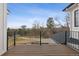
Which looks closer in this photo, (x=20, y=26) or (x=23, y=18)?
(x=20, y=26)

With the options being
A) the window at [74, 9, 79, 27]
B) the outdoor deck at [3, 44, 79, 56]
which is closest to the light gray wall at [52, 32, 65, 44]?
the window at [74, 9, 79, 27]

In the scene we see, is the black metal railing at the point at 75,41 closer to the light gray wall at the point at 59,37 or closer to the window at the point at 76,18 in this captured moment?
the window at the point at 76,18

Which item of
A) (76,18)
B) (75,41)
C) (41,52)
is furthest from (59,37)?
(41,52)

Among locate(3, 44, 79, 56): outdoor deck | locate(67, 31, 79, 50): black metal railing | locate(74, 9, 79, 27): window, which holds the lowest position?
locate(3, 44, 79, 56): outdoor deck

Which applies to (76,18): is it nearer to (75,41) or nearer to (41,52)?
(75,41)

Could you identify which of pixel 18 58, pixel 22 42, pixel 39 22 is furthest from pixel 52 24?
pixel 18 58

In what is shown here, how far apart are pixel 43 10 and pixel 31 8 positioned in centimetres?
83

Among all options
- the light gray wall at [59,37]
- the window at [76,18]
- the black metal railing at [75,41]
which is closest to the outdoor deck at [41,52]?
the black metal railing at [75,41]

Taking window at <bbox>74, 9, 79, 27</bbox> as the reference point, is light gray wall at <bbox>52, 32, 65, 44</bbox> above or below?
below

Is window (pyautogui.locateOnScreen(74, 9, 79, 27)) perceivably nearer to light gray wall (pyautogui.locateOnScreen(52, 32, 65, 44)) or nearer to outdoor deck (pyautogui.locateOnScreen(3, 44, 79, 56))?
light gray wall (pyautogui.locateOnScreen(52, 32, 65, 44))

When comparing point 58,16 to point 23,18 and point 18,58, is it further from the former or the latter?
point 18,58

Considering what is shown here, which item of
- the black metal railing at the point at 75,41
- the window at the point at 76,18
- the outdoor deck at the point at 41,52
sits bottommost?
the outdoor deck at the point at 41,52

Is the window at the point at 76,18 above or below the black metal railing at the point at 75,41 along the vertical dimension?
above

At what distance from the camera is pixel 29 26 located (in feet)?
41.6
